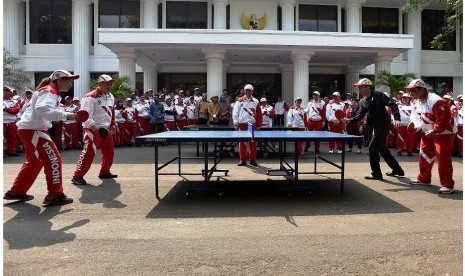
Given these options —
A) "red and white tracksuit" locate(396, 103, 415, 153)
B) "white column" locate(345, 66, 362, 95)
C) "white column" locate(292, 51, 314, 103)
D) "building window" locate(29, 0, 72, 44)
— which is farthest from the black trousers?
"building window" locate(29, 0, 72, 44)

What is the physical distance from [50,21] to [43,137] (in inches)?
890

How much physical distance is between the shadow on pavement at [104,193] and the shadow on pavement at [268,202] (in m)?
0.73

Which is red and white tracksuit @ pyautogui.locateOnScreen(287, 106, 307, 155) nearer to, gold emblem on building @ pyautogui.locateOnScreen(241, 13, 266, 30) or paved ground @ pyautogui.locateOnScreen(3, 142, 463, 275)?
paved ground @ pyautogui.locateOnScreen(3, 142, 463, 275)

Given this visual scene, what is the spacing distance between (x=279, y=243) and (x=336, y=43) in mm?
16176

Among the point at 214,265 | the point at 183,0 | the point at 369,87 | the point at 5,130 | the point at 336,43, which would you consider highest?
the point at 183,0

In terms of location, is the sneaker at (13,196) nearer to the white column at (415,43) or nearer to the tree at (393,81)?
the tree at (393,81)

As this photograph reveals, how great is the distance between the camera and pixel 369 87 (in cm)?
897

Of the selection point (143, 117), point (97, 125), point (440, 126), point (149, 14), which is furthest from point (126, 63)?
point (440, 126)

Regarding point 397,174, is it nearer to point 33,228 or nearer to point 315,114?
point 315,114

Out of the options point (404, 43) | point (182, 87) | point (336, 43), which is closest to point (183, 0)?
point (182, 87)

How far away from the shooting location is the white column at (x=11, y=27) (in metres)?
25.9

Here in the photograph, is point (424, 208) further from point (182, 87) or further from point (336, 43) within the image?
point (182, 87)

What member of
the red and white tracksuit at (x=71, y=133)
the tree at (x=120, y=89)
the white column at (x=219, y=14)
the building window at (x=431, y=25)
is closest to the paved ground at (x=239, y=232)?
the red and white tracksuit at (x=71, y=133)

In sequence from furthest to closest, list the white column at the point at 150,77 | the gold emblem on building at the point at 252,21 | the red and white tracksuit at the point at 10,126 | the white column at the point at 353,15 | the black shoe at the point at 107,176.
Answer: the white column at the point at 353,15, the gold emblem on building at the point at 252,21, the white column at the point at 150,77, the red and white tracksuit at the point at 10,126, the black shoe at the point at 107,176
